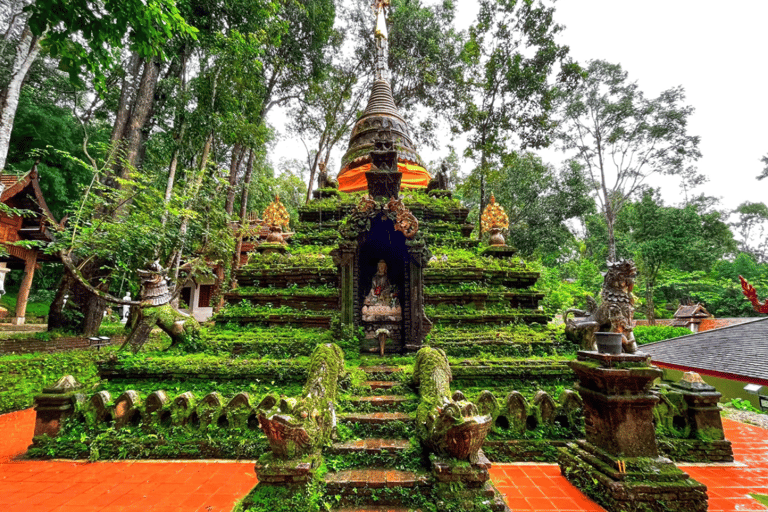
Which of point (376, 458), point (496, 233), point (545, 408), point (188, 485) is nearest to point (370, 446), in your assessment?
point (376, 458)

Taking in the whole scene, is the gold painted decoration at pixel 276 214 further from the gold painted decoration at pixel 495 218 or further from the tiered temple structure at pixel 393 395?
the gold painted decoration at pixel 495 218

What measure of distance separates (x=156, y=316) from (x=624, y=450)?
720 centimetres

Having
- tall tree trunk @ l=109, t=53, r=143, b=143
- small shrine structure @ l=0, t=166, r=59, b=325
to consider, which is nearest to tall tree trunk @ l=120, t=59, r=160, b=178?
tall tree trunk @ l=109, t=53, r=143, b=143

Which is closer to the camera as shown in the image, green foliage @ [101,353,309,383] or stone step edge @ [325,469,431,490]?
stone step edge @ [325,469,431,490]

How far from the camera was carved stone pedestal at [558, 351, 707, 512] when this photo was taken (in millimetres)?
3197

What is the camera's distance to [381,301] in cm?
677

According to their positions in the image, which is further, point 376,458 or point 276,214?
point 276,214

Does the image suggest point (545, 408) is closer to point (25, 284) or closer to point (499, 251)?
point (499, 251)

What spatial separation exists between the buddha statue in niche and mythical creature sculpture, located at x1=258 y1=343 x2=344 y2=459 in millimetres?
2243

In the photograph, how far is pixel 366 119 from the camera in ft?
50.1

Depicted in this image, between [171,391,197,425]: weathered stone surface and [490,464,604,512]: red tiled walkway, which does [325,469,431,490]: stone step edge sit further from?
[171,391,197,425]: weathered stone surface

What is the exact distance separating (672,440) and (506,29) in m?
16.2

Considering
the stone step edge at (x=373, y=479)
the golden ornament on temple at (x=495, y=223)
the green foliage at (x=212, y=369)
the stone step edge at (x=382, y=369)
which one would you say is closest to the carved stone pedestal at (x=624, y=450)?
the stone step edge at (x=373, y=479)

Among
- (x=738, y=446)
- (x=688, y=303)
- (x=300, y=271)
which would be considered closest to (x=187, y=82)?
(x=300, y=271)
